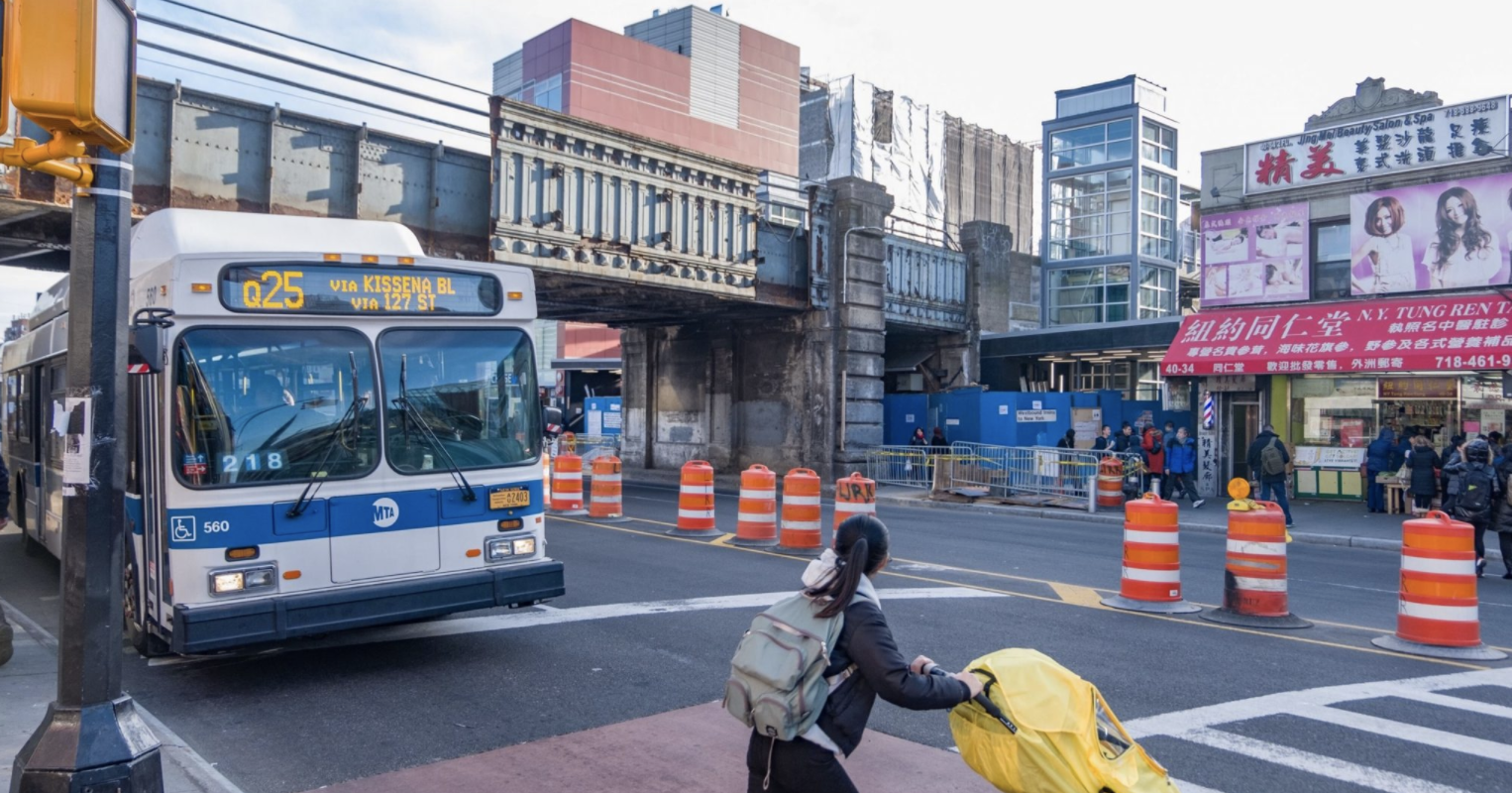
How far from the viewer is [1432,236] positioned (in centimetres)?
2080

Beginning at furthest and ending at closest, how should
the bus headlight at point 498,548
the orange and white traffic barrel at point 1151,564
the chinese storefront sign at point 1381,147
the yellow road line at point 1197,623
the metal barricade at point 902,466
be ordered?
the metal barricade at point 902,466
the chinese storefront sign at point 1381,147
the orange and white traffic barrel at point 1151,564
the yellow road line at point 1197,623
the bus headlight at point 498,548

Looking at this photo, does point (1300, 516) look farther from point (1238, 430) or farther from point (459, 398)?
point (459, 398)

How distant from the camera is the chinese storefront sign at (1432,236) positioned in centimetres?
2008

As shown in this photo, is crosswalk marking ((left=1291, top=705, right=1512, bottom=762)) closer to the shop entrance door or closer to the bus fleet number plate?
the bus fleet number plate

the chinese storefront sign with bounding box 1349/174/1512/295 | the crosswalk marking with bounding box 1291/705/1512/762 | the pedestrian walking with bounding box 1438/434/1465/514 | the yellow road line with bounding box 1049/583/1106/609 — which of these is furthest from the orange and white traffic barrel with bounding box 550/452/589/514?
the chinese storefront sign with bounding box 1349/174/1512/295

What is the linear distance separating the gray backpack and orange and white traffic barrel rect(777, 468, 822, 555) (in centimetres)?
1059

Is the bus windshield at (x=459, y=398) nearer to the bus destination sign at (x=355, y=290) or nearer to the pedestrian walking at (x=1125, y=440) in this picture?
the bus destination sign at (x=355, y=290)

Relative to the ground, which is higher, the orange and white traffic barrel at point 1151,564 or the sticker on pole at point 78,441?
the sticker on pole at point 78,441

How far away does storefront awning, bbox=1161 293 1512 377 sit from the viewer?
1948 centimetres

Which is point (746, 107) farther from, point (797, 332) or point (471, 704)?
point (471, 704)

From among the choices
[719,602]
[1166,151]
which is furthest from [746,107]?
[719,602]

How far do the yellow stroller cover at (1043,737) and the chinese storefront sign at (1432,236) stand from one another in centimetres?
2076

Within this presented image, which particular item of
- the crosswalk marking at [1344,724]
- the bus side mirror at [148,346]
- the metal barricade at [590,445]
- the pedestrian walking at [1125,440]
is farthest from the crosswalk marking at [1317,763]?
the metal barricade at [590,445]

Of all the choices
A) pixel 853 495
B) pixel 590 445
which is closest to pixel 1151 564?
pixel 853 495
